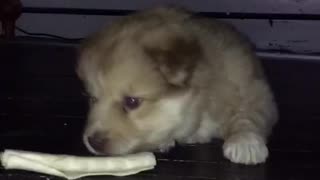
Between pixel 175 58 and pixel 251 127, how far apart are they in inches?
12.2

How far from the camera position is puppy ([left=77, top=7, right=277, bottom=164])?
190cm

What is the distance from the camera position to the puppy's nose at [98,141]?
74.4 inches

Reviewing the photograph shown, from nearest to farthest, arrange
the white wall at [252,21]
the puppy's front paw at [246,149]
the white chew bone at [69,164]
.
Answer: the white chew bone at [69,164], the puppy's front paw at [246,149], the white wall at [252,21]

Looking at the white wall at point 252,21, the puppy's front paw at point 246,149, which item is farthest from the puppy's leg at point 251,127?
the white wall at point 252,21

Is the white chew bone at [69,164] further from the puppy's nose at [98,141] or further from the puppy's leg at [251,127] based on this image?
the puppy's leg at [251,127]

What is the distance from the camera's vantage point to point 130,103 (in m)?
1.89

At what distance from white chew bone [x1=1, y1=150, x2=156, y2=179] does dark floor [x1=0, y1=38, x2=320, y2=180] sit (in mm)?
20

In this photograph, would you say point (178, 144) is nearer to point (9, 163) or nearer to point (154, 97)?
point (154, 97)

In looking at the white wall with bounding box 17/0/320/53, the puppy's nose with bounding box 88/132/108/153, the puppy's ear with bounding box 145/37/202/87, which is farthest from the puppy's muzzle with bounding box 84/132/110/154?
the white wall with bounding box 17/0/320/53

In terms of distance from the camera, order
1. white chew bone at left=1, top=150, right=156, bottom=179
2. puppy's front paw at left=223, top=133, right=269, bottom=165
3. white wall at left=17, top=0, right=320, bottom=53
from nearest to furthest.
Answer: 1. white chew bone at left=1, top=150, right=156, bottom=179
2. puppy's front paw at left=223, top=133, right=269, bottom=165
3. white wall at left=17, top=0, right=320, bottom=53

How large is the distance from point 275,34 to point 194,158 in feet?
5.43

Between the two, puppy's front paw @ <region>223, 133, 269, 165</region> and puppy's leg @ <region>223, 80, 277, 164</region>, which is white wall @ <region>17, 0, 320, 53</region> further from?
puppy's front paw @ <region>223, 133, 269, 165</region>

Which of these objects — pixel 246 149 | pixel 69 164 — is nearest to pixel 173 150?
pixel 246 149

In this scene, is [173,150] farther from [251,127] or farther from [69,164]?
[69,164]
